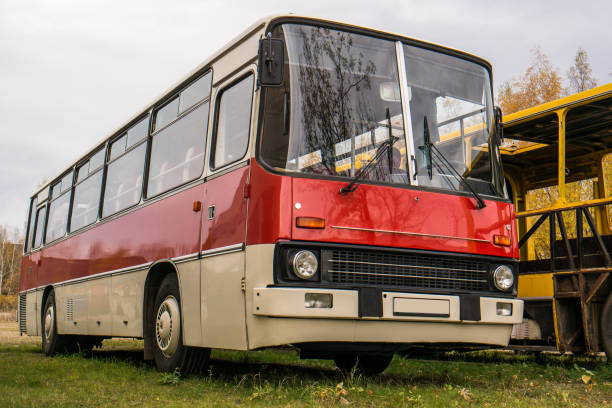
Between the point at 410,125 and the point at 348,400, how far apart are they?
8.15 ft

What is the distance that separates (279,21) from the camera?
618 cm

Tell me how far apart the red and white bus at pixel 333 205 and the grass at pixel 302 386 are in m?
0.39

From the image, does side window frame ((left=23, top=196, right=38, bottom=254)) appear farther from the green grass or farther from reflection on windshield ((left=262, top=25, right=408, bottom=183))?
reflection on windshield ((left=262, top=25, right=408, bottom=183))

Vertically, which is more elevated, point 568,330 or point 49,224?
point 49,224

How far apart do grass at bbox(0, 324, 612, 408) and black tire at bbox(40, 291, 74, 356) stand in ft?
8.85

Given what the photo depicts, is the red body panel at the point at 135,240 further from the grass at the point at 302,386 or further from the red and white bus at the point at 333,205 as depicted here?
the grass at the point at 302,386

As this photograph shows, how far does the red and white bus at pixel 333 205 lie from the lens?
571 cm

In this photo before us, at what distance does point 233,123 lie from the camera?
6652 millimetres

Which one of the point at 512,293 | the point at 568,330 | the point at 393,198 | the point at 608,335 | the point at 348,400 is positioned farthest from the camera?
the point at 568,330

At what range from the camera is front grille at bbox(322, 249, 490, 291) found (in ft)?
19.0

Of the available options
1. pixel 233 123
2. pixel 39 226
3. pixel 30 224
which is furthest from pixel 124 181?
pixel 30 224

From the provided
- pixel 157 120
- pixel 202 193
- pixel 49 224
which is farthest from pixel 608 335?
pixel 49 224

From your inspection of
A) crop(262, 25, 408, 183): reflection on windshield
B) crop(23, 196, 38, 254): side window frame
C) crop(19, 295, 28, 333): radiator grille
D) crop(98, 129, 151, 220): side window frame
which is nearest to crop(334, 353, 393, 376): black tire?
crop(262, 25, 408, 183): reflection on windshield

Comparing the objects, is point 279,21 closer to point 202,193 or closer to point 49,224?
point 202,193
